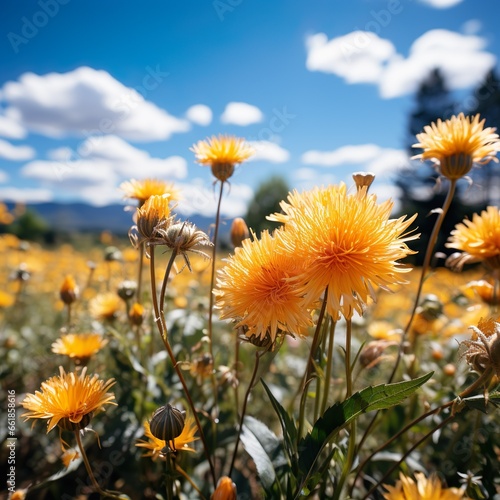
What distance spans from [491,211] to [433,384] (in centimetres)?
100

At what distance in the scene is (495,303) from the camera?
5.76 ft

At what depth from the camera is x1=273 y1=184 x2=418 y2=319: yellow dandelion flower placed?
36.5 inches

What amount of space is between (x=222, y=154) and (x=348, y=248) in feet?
2.69

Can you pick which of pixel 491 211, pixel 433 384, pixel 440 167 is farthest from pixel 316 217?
pixel 433 384

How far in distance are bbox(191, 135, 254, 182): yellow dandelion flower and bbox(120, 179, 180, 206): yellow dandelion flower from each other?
0.71ft

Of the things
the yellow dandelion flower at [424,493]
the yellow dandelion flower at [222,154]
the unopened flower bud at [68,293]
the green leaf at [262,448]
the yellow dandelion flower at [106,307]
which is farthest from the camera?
the yellow dandelion flower at [106,307]

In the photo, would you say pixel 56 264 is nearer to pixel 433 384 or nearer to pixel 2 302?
pixel 2 302

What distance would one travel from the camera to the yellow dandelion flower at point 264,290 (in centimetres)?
98

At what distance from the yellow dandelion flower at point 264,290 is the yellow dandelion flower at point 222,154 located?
62 cm

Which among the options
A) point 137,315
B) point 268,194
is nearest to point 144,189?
point 137,315

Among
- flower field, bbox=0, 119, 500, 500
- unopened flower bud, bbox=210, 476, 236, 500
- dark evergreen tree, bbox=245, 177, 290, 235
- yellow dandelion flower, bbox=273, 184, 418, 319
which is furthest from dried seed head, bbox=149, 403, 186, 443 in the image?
dark evergreen tree, bbox=245, 177, 290, 235

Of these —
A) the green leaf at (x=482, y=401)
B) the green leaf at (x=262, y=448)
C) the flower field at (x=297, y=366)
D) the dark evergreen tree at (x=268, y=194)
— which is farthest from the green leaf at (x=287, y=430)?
the dark evergreen tree at (x=268, y=194)

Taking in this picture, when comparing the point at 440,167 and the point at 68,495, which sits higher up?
the point at 440,167

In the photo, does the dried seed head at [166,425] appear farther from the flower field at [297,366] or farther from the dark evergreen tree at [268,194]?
the dark evergreen tree at [268,194]
